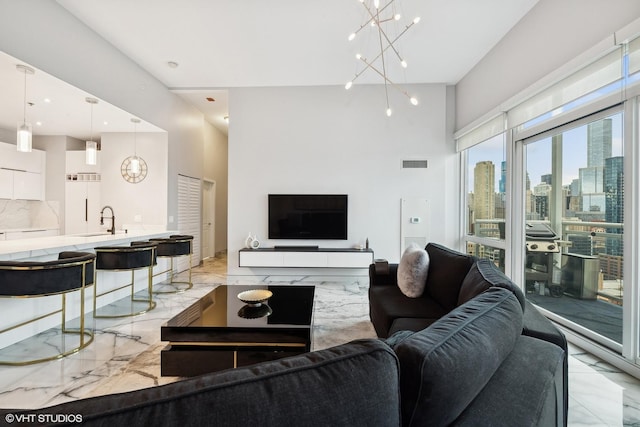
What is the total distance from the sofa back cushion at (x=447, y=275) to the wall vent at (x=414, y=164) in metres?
2.55

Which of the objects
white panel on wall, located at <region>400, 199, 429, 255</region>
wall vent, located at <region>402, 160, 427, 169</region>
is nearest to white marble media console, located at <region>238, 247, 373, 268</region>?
white panel on wall, located at <region>400, 199, 429, 255</region>

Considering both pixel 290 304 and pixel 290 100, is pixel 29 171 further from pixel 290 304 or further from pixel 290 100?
pixel 290 304

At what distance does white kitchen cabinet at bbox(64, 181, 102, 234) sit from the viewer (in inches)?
215

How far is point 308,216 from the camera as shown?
4816 mm

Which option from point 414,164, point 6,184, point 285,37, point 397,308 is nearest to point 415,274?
point 397,308

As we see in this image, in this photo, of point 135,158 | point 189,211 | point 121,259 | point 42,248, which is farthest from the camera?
point 189,211

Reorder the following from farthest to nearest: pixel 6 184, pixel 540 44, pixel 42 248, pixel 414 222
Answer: pixel 6 184
pixel 414 222
pixel 540 44
pixel 42 248

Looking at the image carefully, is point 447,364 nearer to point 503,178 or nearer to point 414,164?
point 503,178

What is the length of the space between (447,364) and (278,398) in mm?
415

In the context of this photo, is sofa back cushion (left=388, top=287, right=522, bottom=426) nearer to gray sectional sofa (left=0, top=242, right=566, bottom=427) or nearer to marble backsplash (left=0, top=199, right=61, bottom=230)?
gray sectional sofa (left=0, top=242, right=566, bottom=427)

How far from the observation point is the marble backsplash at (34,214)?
5.48 metres

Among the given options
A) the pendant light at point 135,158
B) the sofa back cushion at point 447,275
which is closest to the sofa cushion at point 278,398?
the sofa back cushion at point 447,275

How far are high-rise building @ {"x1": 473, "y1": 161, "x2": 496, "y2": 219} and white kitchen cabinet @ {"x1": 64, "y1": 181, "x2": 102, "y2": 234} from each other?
22.0 feet

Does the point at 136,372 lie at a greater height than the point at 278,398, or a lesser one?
lesser
